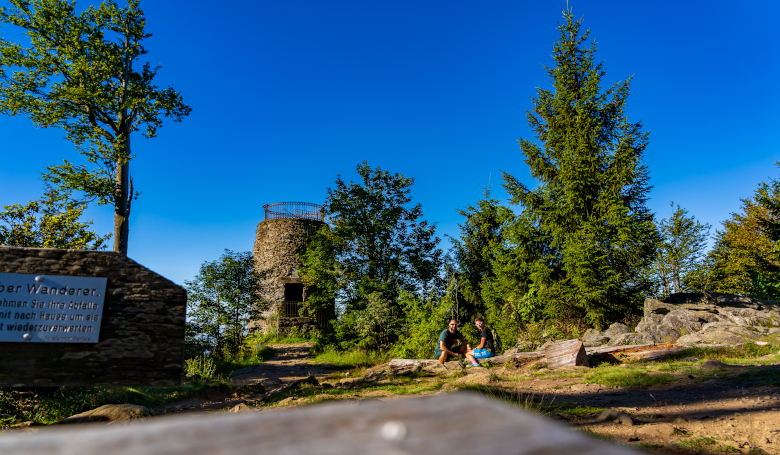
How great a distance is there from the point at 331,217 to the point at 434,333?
7398 millimetres

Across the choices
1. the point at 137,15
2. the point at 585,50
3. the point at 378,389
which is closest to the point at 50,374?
the point at 378,389

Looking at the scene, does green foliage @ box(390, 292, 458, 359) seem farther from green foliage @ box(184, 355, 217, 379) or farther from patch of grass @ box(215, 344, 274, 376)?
green foliage @ box(184, 355, 217, 379)

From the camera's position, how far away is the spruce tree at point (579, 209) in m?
13.8

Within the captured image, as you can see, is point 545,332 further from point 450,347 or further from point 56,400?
point 56,400

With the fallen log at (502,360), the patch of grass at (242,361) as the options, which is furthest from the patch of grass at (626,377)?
the patch of grass at (242,361)

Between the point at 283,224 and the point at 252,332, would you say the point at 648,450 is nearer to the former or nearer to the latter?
the point at 252,332

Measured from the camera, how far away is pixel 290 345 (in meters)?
20.5

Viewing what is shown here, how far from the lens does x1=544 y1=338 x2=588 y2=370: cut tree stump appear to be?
27.5 feet

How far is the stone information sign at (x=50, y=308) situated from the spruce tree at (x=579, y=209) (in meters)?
13.2

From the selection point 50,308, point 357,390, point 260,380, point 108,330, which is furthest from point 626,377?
point 260,380

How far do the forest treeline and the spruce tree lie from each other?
0.15 ft

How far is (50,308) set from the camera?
151 inches

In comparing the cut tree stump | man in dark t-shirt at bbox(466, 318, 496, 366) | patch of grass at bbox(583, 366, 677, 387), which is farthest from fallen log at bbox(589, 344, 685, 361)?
man in dark t-shirt at bbox(466, 318, 496, 366)

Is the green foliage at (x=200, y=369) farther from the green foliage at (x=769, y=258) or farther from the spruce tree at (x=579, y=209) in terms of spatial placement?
the green foliage at (x=769, y=258)
